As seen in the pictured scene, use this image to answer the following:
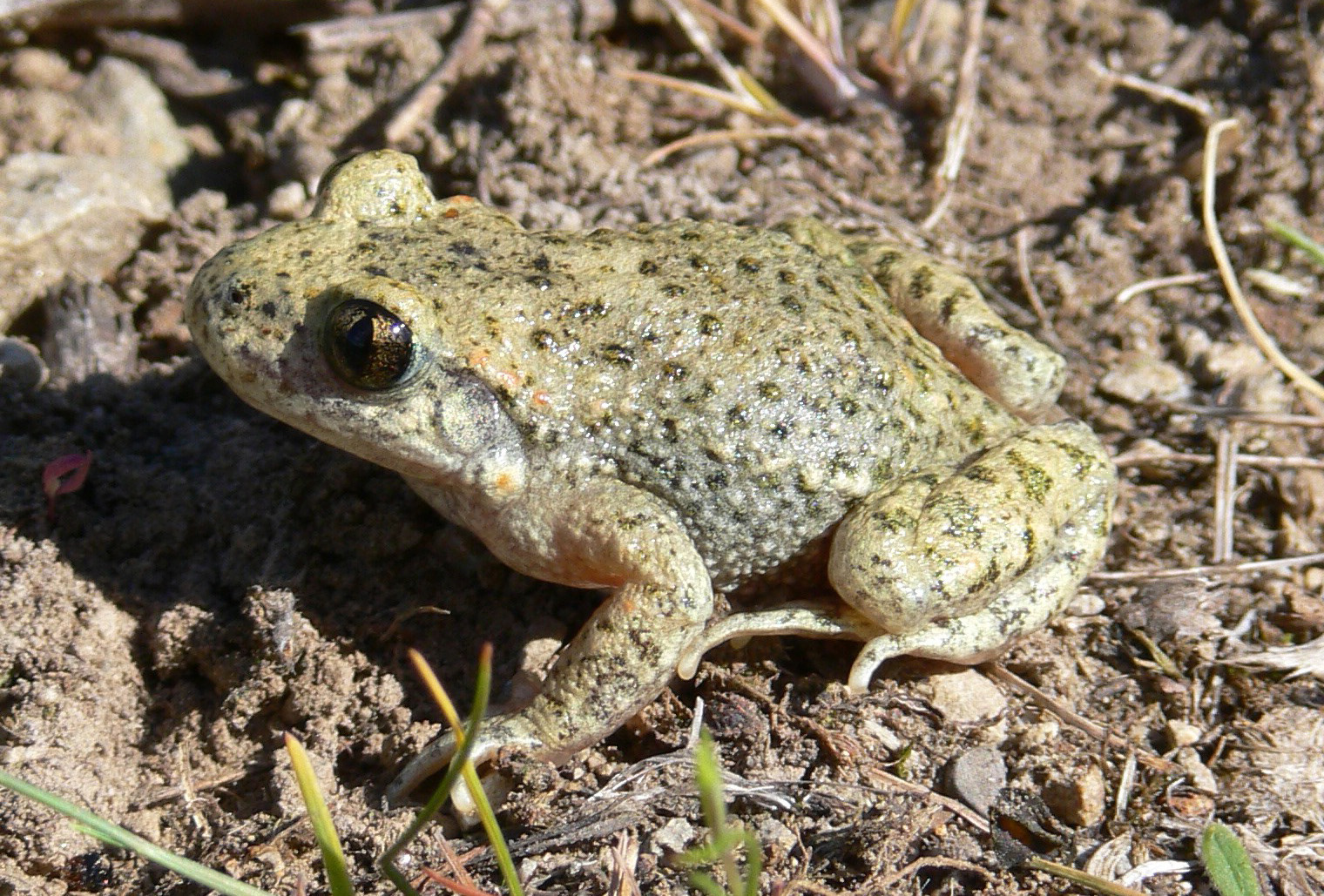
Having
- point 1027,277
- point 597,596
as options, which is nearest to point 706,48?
point 1027,277

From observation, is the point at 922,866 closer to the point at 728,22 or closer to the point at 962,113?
the point at 962,113

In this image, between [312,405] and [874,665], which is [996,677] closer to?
[874,665]

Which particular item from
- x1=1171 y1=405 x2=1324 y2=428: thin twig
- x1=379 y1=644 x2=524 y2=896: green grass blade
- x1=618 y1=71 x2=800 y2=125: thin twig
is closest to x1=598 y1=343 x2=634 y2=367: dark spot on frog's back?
x1=379 y1=644 x2=524 y2=896: green grass blade

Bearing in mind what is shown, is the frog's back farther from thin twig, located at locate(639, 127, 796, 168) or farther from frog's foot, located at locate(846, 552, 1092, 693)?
thin twig, located at locate(639, 127, 796, 168)

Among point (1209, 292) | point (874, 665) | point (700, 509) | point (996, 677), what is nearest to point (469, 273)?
point (700, 509)

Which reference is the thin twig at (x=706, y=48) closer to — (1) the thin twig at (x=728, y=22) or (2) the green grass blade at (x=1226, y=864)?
(1) the thin twig at (x=728, y=22)

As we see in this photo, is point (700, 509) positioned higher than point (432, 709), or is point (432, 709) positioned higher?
point (700, 509)
